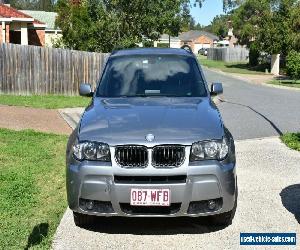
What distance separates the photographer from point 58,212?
5742 mm

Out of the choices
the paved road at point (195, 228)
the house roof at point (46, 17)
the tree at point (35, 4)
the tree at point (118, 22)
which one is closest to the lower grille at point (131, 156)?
the paved road at point (195, 228)

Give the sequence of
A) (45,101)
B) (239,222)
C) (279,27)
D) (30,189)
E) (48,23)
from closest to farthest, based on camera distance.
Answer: (239,222), (30,189), (45,101), (279,27), (48,23)

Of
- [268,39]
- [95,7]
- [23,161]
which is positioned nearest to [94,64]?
[95,7]

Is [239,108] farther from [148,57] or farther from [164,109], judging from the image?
[164,109]

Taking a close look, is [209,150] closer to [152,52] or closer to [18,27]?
[152,52]

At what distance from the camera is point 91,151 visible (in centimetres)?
484

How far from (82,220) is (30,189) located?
152cm

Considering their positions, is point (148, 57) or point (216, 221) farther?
point (148, 57)

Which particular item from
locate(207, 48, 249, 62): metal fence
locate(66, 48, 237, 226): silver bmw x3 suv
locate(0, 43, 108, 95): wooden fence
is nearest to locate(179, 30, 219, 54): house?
locate(207, 48, 249, 62): metal fence

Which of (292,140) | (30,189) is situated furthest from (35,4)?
(30,189)

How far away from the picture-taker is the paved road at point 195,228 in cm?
488

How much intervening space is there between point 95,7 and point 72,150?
64.3 ft

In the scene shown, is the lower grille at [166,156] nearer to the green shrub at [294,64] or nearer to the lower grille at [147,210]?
the lower grille at [147,210]

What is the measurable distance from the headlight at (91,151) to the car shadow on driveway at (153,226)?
88cm
